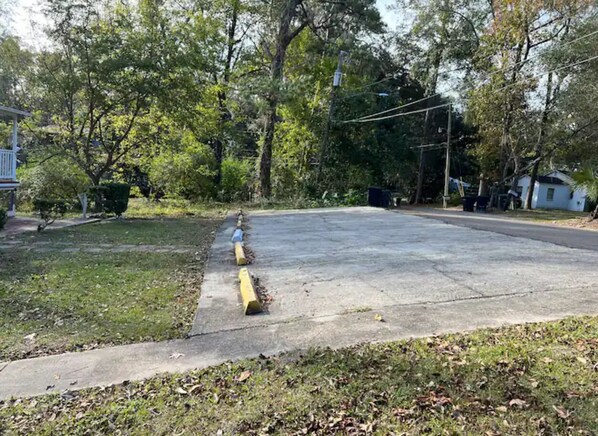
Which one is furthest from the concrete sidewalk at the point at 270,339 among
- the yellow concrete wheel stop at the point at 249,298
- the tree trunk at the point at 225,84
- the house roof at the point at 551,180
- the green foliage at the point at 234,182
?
the house roof at the point at 551,180

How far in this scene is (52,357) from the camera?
10.8 ft

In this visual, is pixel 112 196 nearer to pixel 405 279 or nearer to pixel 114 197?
pixel 114 197

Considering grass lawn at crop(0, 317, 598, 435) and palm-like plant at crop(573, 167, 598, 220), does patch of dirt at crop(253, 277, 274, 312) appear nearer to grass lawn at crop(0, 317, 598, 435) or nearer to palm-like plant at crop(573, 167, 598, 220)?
grass lawn at crop(0, 317, 598, 435)

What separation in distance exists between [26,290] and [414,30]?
2518cm

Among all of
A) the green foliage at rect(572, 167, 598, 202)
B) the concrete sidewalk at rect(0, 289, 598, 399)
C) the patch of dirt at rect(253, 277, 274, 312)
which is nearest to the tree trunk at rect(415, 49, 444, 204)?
the green foliage at rect(572, 167, 598, 202)

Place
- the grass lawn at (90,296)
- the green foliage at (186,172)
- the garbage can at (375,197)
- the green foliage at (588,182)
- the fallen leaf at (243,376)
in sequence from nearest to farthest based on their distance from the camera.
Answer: the fallen leaf at (243,376) → the grass lawn at (90,296) → the green foliage at (588,182) → the garbage can at (375,197) → the green foliage at (186,172)

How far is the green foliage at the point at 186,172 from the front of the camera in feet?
62.4

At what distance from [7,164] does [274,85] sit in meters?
11.1

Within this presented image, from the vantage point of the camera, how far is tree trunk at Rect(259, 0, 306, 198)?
19.7 metres

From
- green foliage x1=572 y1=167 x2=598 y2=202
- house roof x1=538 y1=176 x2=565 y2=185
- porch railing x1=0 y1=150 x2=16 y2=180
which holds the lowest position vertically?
porch railing x1=0 y1=150 x2=16 y2=180

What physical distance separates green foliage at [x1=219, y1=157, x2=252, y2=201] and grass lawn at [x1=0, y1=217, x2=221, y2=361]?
520 inches

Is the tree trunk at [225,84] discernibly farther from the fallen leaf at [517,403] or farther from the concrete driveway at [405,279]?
the fallen leaf at [517,403]

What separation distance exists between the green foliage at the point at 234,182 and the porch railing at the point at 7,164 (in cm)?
967

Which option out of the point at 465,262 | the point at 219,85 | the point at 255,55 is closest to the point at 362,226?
the point at 465,262
